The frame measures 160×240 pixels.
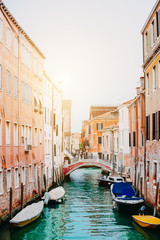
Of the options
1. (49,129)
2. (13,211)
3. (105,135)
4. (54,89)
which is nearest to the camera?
(13,211)

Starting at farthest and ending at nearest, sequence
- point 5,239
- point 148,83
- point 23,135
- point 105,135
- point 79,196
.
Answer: point 105,135 < point 79,196 < point 23,135 < point 148,83 < point 5,239

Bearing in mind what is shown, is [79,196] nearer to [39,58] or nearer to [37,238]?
[39,58]

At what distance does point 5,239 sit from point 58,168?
22.2 m

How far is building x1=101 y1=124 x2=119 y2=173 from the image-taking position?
4205cm

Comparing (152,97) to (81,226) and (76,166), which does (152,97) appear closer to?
(81,226)

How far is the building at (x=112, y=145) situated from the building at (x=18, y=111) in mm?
17786

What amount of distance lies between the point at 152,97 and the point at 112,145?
29355mm

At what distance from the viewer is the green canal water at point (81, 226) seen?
14453 millimetres

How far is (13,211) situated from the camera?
55.2ft

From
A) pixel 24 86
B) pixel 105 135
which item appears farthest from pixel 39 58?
pixel 105 135

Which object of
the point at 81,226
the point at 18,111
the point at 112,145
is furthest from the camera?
the point at 112,145

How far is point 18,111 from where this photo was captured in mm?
18969

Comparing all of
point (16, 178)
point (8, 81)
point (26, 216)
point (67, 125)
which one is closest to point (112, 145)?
point (67, 125)

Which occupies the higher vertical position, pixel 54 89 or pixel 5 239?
pixel 54 89
